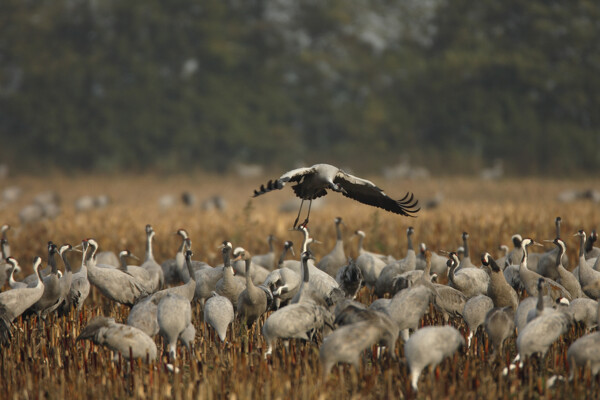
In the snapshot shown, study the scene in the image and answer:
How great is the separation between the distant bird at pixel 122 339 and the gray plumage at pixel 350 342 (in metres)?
1.36

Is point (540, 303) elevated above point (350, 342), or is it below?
above

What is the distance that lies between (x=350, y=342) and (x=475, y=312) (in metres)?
1.56

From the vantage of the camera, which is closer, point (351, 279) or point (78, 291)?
point (351, 279)

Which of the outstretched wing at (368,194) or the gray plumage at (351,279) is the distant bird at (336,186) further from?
the gray plumage at (351,279)

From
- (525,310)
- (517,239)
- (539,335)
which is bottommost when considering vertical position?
(539,335)

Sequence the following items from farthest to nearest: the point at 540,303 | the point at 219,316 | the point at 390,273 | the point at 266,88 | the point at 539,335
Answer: the point at 266,88
the point at 390,273
the point at 219,316
the point at 540,303
the point at 539,335

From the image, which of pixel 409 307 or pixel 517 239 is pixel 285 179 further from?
pixel 517 239

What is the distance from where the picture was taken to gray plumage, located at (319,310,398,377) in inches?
199

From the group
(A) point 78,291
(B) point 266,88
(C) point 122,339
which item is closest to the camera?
(C) point 122,339

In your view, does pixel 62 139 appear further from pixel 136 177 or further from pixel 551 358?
pixel 551 358

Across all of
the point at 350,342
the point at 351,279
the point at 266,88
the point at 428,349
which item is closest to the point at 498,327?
the point at 428,349

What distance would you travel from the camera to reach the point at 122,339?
5.54 meters

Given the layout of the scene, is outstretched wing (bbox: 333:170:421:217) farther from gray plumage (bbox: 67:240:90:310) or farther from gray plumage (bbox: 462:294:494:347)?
gray plumage (bbox: 67:240:90:310)

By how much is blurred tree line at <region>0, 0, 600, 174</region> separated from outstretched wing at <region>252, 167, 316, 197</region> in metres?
28.2
